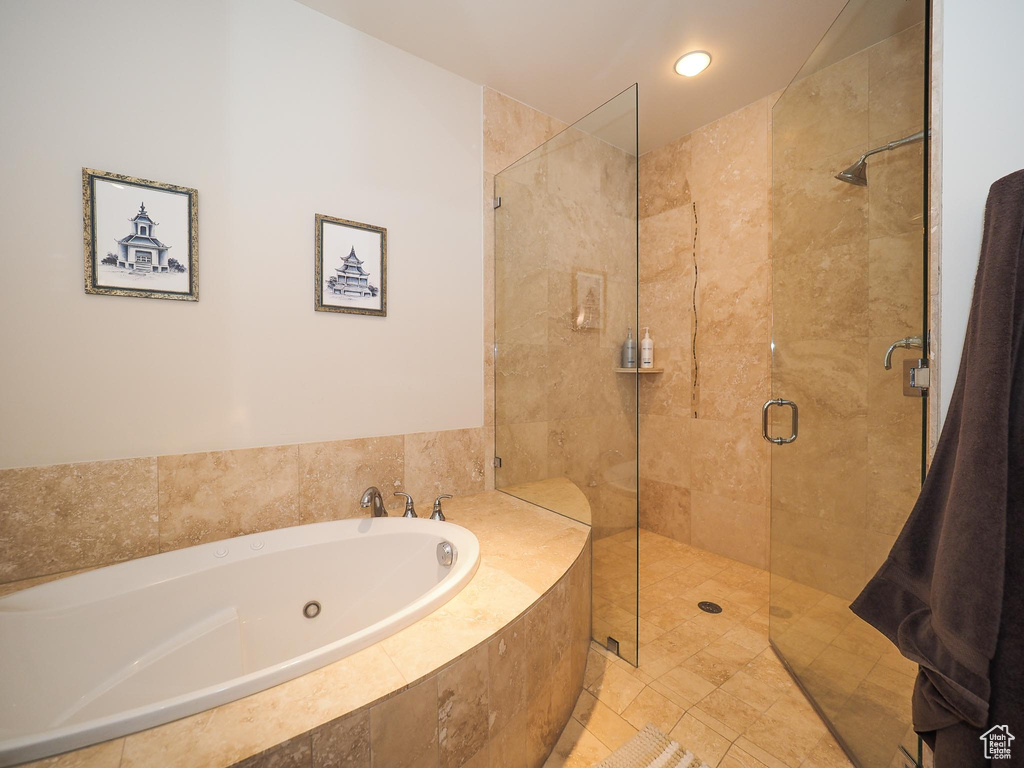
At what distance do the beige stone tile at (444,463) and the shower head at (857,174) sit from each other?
1841 mm

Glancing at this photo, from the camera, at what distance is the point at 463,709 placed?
99 cm

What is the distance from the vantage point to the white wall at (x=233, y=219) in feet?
4.36

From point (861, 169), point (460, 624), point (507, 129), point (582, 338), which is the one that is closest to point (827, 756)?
point (460, 624)

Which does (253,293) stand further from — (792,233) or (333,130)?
(792,233)

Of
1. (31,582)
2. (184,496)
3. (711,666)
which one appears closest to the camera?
(31,582)

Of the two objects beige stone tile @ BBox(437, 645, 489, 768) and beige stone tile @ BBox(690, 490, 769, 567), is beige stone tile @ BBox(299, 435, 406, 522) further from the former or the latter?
beige stone tile @ BBox(690, 490, 769, 567)

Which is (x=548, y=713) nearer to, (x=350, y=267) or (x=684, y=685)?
(x=684, y=685)

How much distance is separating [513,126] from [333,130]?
1.05 metres

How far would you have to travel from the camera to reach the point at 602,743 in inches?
54.4

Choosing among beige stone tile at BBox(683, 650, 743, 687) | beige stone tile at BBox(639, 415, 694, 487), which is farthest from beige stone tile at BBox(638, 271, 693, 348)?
beige stone tile at BBox(683, 650, 743, 687)

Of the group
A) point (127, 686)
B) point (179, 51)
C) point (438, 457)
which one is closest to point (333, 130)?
point (179, 51)

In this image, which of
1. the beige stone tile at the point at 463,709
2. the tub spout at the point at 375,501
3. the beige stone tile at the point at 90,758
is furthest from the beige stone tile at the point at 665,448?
the beige stone tile at the point at 90,758

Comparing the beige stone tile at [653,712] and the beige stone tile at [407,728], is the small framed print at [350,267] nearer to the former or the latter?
the beige stone tile at [407,728]

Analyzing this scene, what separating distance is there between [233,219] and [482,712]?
1.86 meters
